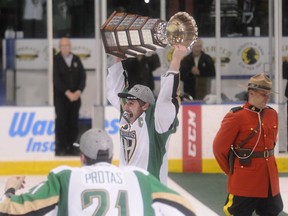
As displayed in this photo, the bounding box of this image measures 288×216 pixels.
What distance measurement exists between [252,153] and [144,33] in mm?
1472

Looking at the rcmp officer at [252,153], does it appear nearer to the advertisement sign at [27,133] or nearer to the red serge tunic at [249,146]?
the red serge tunic at [249,146]

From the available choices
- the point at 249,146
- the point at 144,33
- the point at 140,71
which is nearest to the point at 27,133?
the point at 140,71

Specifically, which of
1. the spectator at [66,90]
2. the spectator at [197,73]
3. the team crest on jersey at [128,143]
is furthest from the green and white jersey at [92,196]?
the spectator at [197,73]

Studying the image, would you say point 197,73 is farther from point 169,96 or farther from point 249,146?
point 169,96

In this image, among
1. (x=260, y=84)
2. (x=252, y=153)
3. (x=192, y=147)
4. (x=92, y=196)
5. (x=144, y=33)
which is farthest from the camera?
(x=192, y=147)

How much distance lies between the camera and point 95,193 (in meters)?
4.53

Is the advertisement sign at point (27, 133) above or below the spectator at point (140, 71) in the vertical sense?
below

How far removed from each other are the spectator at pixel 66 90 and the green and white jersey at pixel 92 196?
8909 millimetres

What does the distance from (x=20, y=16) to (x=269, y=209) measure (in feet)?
23.7

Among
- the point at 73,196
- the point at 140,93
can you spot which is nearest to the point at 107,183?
the point at 73,196

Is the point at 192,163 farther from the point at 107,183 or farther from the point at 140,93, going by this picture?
the point at 107,183

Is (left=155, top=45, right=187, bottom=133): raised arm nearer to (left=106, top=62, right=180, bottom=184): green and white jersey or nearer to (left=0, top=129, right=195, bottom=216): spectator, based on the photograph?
(left=106, top=62, right=180, bottom=184): green and white jersey

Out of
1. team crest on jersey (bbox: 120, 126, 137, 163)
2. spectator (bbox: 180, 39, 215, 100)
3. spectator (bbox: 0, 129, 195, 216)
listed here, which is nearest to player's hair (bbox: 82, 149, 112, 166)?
spectator (bbox: 0, 129, 195, 216)

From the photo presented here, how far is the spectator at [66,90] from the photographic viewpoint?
1352 cm
